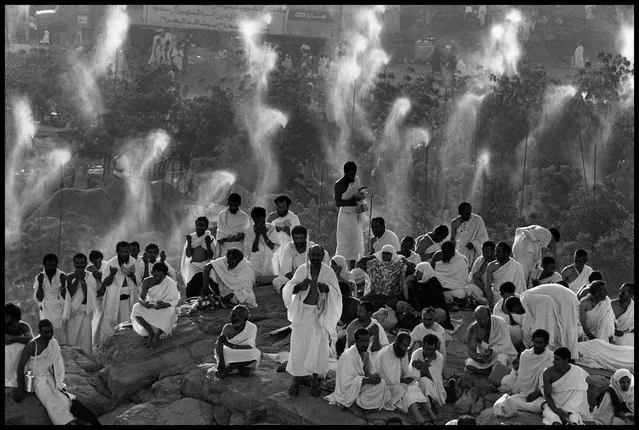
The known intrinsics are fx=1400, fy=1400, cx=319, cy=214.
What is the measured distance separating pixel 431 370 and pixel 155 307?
12.7 ft

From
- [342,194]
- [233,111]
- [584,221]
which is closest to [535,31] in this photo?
[233,111]

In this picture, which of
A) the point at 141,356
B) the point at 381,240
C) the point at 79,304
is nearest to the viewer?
the point at 141,356

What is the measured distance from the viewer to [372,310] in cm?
1547

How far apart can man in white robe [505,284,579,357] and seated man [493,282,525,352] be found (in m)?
0.08

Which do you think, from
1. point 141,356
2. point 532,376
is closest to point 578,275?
point 532,376

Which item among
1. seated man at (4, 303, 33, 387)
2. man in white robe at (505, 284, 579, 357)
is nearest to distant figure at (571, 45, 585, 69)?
man in white robe at (505, 284, 579, 357)

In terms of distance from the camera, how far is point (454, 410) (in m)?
15.0

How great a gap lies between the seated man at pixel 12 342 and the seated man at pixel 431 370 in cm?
426

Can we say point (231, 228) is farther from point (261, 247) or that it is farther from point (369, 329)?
point (369, 329)

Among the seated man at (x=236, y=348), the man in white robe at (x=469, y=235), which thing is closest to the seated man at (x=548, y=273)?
the man in white robe at (x=469, y=235)

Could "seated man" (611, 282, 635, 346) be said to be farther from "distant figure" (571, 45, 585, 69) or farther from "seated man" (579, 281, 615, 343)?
"distant figure" (571, 45, 585, 69)

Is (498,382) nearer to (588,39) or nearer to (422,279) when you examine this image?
(422,279)

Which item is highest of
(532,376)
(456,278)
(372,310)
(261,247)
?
(261,247)

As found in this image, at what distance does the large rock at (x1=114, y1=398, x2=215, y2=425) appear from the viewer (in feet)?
50.6
